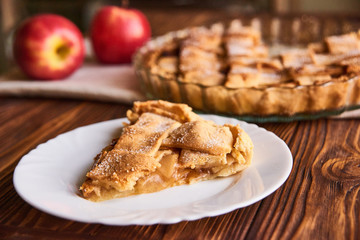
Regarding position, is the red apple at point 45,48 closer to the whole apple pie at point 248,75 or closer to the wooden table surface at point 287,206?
the whole apple pie at point 248,75

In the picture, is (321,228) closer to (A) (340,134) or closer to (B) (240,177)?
(B) (240,177)

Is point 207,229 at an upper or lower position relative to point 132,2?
upper

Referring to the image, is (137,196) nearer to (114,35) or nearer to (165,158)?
(165,158)

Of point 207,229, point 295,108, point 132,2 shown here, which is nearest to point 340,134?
point 295,108

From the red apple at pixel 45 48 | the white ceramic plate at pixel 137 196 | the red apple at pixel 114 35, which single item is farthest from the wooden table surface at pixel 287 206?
the red apple at pixel 114 35

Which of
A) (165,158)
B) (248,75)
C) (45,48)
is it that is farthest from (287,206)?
(45,48)

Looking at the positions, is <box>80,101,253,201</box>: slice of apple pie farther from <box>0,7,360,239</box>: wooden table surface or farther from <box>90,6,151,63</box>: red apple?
<box>90,6,151,63</box>: red apple
